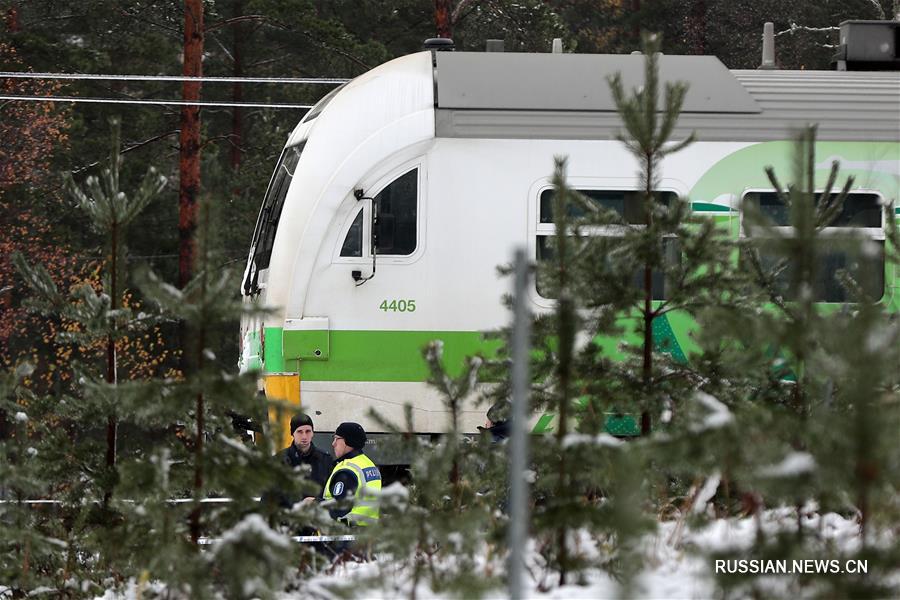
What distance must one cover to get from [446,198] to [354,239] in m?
0.75

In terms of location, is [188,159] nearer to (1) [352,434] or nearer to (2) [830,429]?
(1) [352,434]

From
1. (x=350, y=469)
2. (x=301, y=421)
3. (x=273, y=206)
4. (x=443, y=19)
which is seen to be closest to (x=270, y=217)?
(x=273, y=206)

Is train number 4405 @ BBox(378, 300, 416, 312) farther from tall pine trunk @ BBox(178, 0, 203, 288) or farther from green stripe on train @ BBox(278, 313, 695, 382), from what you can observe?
tall pine trunk @ BBox(178, 0, 203, 288)

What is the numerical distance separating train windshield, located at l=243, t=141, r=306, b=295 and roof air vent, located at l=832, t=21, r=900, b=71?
198 inches

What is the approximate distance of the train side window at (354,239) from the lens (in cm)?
1052

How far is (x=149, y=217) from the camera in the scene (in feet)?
106

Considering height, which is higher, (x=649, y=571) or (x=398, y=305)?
(x=398, y=305)

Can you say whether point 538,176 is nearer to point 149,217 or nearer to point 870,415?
point 870,415

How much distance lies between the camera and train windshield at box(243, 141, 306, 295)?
1127 centimetres

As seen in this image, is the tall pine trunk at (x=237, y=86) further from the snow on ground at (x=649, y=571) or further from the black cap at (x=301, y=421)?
the snow on ground at (x=649, y=571)

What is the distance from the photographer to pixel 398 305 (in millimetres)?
10461

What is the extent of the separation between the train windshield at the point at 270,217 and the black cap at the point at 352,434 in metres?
2.40

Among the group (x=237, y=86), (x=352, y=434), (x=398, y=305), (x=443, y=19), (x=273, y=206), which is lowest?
(x=352, y=434)

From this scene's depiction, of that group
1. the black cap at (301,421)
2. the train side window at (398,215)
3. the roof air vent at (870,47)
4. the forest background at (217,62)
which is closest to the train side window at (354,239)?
the train side window at (398,215)
